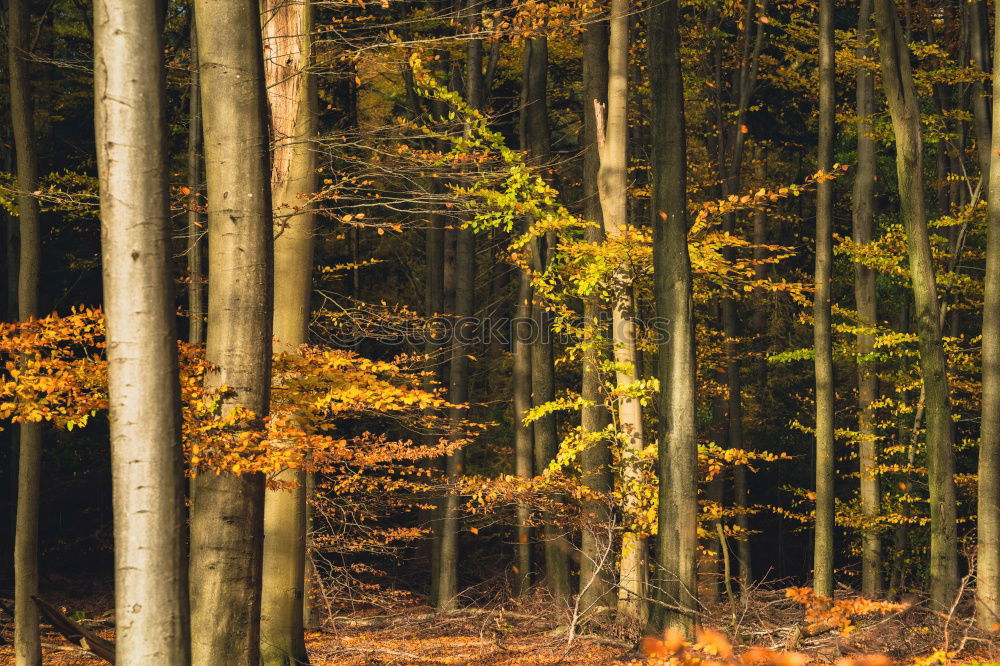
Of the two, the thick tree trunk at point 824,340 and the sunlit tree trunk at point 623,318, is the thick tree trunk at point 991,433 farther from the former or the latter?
the sunlit tree trunk at point 623,318

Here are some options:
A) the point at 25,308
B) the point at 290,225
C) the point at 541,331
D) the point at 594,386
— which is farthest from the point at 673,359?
the point at 25,308

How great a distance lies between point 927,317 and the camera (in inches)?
453

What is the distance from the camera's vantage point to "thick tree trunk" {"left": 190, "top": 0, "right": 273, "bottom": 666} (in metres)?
5.78

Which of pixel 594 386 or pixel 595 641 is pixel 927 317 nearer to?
pixel 594 386

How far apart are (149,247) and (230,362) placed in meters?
1.75

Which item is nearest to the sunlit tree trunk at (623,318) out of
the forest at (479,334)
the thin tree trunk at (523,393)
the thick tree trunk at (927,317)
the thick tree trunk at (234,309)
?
the forest at (479,334)

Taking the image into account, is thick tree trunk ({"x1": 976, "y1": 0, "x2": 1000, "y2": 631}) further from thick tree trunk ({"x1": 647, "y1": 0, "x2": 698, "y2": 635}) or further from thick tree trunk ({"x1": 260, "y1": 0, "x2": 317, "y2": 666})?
thick tree trunk ({"x1": 260, "y1": 0, "x2": 317, "y2": 666})

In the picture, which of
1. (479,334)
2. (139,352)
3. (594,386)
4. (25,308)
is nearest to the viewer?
(139,352)

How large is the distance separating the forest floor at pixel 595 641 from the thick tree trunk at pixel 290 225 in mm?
2135

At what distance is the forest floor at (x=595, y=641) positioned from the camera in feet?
29.8

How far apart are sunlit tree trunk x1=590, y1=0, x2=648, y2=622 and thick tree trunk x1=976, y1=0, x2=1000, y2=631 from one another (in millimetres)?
3743

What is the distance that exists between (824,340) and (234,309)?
9064mm

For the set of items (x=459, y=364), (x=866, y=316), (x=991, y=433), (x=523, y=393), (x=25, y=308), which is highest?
(x=866, y=316)

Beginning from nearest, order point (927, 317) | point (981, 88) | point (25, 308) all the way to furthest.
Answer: point (25, 308) < point (927, 317) < point (981, 88)
